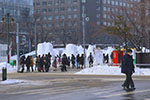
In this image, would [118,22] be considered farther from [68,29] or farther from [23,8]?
[23,8]

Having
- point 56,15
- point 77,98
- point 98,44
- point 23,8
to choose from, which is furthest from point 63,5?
point 77,98

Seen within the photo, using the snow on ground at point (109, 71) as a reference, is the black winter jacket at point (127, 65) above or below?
above

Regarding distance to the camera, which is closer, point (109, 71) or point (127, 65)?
point (127, 65)

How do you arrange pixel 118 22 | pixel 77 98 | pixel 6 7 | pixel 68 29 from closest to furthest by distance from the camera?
1. pixel 77 98
2. pixel 118 22
3. pixel 68 29
4. pixel 6 7

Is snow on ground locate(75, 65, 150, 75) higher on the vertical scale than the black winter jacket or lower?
lower

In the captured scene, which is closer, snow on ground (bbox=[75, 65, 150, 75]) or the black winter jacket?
the black winter jacket

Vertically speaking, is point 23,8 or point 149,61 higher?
point 23,8

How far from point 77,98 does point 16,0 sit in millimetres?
85754

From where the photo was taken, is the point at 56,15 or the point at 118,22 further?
the point at 56,15

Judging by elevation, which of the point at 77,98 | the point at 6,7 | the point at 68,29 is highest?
the point at 6,7

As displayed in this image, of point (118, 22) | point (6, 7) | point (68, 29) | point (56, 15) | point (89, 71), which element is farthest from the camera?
point (56, 15)

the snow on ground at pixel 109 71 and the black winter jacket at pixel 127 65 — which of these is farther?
the snow on ground at pixel 109 71

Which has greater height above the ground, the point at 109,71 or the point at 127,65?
the point at 127,65

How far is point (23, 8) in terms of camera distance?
95688 mm
